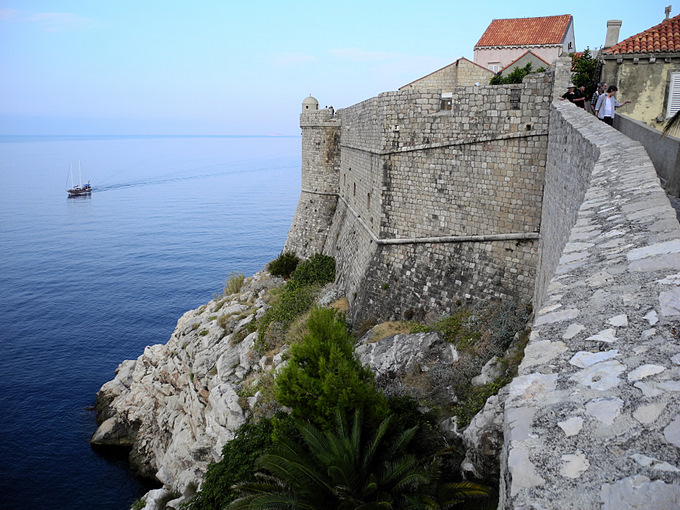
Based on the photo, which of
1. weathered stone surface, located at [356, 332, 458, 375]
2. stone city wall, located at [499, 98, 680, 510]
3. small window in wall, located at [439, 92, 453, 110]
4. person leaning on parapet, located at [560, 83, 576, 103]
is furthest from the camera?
small window in wall, located at [439, 92, 453, 110]

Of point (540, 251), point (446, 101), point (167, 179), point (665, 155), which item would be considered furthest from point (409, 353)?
point (167, 179)

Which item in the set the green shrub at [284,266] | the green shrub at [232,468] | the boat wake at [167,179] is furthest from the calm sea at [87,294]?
the green shrub at [232,468]

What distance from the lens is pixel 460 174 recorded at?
1198 cm

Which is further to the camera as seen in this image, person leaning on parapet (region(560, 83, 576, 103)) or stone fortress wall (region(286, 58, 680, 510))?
person leaning on parapet (region(560, 83, 576, 103))

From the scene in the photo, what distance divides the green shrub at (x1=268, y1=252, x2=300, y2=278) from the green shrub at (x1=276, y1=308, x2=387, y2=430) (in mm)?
12532

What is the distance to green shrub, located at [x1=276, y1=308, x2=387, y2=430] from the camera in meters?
8.22

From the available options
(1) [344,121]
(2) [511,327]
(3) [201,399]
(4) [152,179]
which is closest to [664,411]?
(2) [511,327]

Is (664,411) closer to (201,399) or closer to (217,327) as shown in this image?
(201,399)

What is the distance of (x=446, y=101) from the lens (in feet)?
39.6

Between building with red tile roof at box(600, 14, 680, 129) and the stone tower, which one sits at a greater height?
building with red tile roof at box(600, 14, 680, 129)

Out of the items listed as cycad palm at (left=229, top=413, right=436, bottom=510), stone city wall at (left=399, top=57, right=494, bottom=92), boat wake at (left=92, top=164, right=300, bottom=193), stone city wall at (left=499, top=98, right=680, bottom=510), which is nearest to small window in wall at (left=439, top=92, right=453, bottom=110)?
cycad palm at (left=229, top=413, right=436, bottom=510)

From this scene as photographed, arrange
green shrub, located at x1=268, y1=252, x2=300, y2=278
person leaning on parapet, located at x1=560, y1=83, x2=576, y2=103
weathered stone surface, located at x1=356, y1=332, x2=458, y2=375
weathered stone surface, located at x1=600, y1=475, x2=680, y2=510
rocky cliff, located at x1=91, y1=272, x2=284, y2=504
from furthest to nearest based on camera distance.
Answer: green shrub, located at x1=268, y1=252, x2=300, y2=278 < rocky cliff, located at x1=91, y1=272, x2=284, y2=504 < weathered stone surface, located at x1=356, y1=332, x2=458, y2=375 < person leaning on parapet, located at x1=560, y1=83, x2=576, y2=103 < weathered stone surface, located at x1=600, y1=475, x2=680, y2=510

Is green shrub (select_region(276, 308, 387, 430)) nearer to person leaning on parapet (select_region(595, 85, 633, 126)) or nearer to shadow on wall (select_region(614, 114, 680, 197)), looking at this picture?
shadow on wall (select_region(614, 114, 680, 197))

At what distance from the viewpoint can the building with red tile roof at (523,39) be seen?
2547 cm
